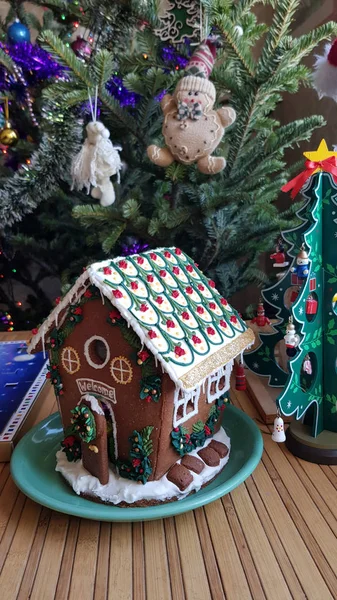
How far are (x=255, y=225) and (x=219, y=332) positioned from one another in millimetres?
477

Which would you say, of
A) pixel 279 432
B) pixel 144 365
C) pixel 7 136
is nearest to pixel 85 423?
pixel 144 365

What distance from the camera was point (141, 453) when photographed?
76 cm

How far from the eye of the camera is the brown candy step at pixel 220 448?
869 mm

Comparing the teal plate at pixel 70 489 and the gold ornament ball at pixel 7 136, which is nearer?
the teal plate at pixel 70 489

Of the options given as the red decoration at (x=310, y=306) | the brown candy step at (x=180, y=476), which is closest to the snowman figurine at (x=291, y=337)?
the red decoration at (x=310, y=306)

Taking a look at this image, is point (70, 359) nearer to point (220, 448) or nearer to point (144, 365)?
point (144, 365)

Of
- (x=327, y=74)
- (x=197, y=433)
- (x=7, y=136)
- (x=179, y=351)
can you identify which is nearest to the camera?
(x=179, y=351)

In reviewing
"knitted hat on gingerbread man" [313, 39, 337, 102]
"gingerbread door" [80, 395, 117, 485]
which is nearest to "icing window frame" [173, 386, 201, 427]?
"gingerbread door" [80, 395, 117, 485]

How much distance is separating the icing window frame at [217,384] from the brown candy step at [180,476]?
13 cm

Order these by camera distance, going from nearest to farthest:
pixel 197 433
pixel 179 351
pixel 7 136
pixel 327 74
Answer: pixel 179 351
pixel 197 433
pixel 327 74
pixel 7 136

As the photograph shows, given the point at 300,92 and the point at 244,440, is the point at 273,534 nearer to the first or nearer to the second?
the point at 244,440

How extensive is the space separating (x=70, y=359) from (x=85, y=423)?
116mm

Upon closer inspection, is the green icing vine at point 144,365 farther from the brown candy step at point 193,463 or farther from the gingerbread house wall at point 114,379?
the brown candy step at point 193,463

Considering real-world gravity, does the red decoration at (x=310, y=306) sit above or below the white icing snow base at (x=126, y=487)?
above
